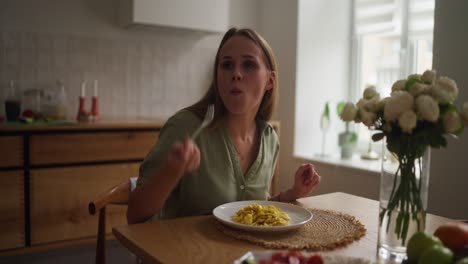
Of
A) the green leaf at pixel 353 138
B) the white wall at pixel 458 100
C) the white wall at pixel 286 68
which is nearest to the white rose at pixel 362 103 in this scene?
the white wall at pixel 458 100

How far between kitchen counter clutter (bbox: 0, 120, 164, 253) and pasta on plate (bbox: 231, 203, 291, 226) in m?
1.48

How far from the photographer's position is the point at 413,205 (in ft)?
2.82

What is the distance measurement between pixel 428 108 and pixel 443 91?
6cm

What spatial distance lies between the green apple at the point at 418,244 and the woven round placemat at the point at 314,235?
21cm

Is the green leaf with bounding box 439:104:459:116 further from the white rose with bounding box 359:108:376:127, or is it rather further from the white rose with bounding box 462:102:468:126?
the white rose with bounding box 359:108:376:127

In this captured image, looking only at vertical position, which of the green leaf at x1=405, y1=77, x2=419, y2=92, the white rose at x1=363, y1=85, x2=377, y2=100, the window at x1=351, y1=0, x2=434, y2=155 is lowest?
the white rose at x1=363, y1=85, x2=377, y2=100

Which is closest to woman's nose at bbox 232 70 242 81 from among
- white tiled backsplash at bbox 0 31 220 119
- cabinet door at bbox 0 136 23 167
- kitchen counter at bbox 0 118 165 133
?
kitchen counter at bbox 0 118 165 133

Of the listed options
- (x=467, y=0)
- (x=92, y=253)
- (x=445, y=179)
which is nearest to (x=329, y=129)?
(x=445, y=179)

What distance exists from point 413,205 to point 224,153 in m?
0.66

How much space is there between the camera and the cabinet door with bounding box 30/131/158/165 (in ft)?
7.19

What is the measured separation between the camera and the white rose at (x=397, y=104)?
0.80 metres

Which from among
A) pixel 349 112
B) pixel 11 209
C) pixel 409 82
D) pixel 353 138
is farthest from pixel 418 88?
pixel 353 138

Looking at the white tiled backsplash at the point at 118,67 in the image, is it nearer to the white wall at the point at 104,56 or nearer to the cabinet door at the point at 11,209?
the white wall at the point at 104,56

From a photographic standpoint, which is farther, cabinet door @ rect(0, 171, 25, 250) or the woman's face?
cabinet door @ rect(0, 171, 25, 250)
